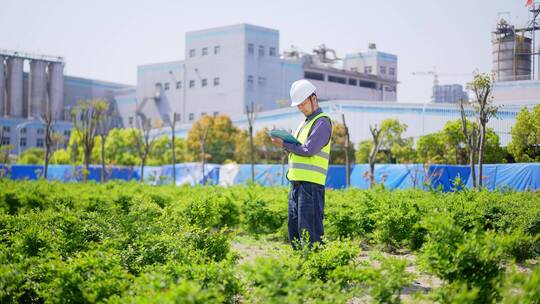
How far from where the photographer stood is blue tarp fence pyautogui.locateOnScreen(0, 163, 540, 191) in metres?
18.8

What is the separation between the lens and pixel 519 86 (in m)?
31.7

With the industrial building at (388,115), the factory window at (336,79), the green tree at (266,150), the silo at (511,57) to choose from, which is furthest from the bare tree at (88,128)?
the factory window at (336,79)

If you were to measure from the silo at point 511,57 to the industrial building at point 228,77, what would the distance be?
57.7 ft

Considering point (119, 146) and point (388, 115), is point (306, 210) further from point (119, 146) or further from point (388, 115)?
point (119, 146)

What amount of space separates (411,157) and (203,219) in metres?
20.8

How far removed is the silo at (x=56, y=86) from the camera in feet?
225

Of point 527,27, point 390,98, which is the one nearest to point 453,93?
point 390,98

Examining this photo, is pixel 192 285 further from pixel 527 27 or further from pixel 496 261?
pixel 527 27

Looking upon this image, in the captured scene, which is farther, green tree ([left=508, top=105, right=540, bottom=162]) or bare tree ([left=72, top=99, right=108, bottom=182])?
bare tree ([left=72, top=99, right=108, bottom=182])

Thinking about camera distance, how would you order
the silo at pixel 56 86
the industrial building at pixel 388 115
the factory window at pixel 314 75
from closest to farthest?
the industrial building at pixel 388 115 → the factory window at pixel 314 75 → the silo at pixel 56 86

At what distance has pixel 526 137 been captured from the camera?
72.3 ft

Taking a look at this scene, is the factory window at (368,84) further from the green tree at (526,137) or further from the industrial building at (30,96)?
the green tree at (526,137)

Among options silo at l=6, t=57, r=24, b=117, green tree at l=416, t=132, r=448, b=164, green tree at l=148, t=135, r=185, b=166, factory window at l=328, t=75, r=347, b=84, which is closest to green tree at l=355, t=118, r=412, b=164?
green tree at l=416, t=132, r=448, b=164

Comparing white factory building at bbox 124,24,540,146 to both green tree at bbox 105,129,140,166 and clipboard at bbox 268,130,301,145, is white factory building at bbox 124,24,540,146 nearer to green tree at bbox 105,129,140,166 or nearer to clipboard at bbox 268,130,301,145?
green tree at bbox 105,129,140,166
